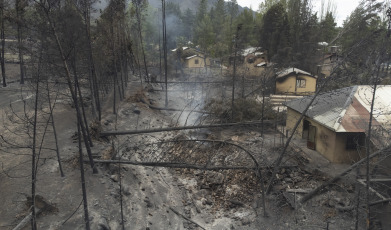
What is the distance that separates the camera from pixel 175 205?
1234 centimetres

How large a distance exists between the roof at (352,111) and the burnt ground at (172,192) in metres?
2.06

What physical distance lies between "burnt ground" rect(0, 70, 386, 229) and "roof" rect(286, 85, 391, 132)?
6.77ft

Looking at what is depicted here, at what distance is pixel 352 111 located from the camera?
14047mm

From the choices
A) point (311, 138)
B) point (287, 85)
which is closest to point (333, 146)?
point (311, 138)

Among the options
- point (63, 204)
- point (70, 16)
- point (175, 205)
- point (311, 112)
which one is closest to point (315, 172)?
point (311, 112)

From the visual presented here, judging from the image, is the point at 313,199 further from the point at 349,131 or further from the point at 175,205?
the point at 175,205

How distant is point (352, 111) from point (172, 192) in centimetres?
959

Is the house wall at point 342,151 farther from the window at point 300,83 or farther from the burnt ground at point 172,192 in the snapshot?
the window at point 300,83

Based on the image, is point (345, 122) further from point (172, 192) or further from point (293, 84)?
point (293, 84)

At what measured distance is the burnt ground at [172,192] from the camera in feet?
30.6

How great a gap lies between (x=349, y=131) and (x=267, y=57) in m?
31.6

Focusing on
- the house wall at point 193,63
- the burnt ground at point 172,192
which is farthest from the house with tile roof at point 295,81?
the house wall at point 193,63

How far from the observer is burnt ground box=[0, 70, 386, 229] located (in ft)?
30.6

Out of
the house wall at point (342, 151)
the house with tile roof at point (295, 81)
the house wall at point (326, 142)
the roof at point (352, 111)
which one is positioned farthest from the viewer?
the house with tile roof at point (295, 81)
